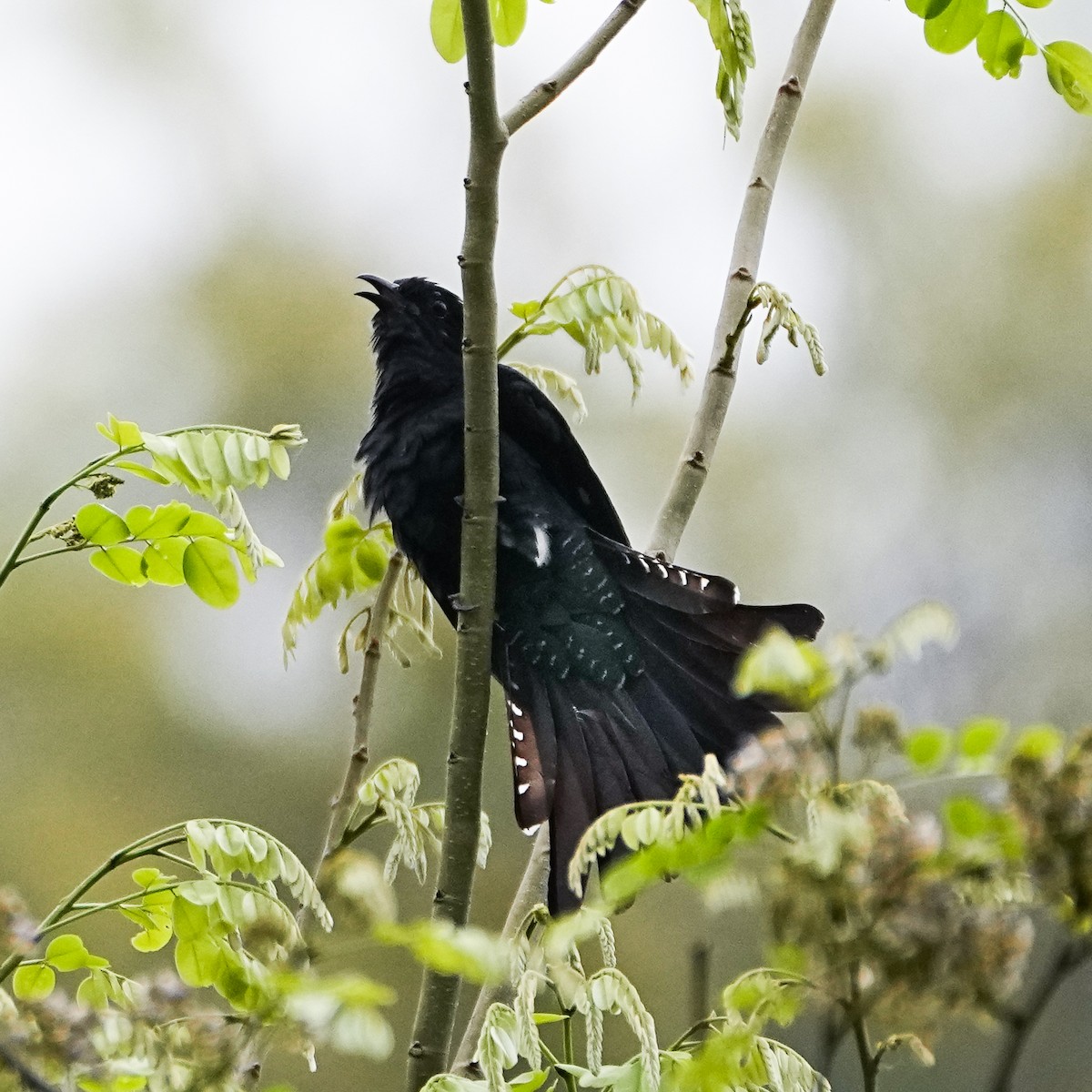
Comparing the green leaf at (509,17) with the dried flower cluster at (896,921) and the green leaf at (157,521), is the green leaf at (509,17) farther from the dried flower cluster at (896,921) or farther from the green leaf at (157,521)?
the dried flower cluster at (896,921)

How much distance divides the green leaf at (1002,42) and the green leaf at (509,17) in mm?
585

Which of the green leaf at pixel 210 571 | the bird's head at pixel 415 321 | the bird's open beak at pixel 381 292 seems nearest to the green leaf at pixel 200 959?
the green leaf at pixel 210 571

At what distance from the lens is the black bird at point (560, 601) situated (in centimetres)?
211

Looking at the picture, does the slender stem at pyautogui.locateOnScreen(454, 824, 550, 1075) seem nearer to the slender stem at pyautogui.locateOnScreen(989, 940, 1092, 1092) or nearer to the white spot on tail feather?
the white spot on tail feather

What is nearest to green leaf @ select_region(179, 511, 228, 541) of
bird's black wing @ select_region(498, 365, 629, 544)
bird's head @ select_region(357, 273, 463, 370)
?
bird's black wing @ select_region(498, 365, 629, 544)

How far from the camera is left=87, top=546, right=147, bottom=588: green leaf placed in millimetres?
1395

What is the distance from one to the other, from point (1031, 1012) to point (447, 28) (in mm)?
1526

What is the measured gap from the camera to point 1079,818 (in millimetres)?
650

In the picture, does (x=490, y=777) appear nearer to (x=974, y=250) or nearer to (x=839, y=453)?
(x=839, y=453)

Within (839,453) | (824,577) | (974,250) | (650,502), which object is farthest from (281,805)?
(974,250)

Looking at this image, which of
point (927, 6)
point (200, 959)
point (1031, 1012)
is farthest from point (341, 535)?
point (1031, 1012)

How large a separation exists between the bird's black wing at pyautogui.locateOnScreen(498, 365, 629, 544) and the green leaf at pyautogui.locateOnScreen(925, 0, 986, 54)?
1153 millimetres

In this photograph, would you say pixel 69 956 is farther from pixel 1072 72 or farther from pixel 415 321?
pixel 415 321

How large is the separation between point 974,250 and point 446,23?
393 inches
